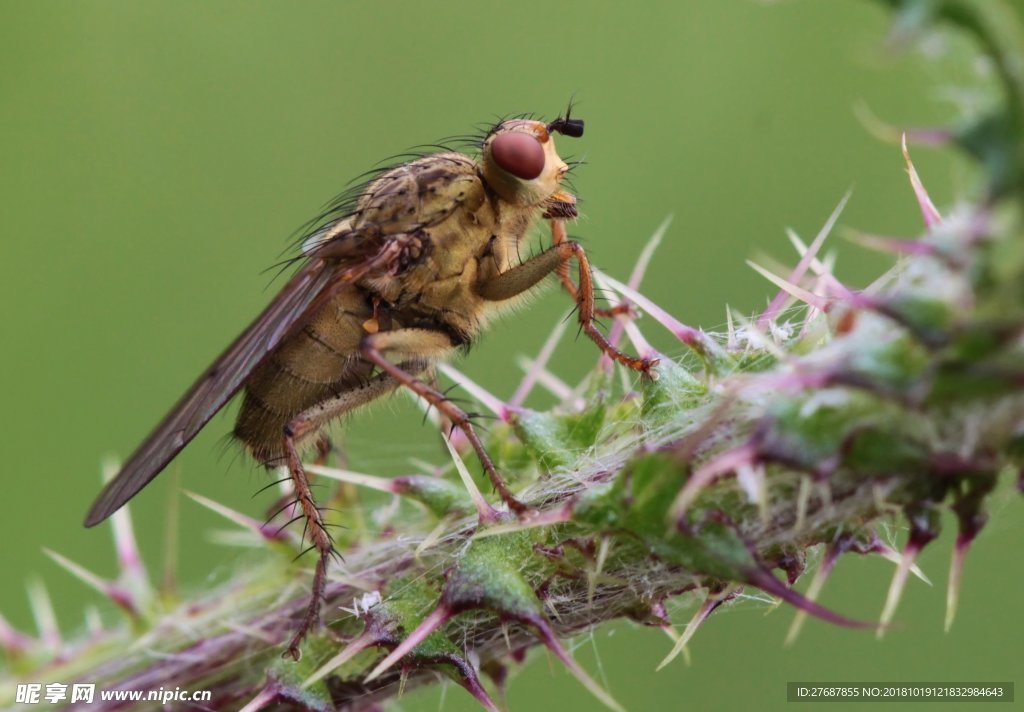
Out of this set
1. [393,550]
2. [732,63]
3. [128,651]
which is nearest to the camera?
[393,550]

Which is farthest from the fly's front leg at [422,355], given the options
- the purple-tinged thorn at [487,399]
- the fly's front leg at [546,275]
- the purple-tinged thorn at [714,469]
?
the purple-tinged thorn at [714,469]

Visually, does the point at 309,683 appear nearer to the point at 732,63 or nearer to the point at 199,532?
the point at 199,532

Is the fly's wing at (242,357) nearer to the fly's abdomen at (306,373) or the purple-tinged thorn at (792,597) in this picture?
the fly's abdomen at (306,373)

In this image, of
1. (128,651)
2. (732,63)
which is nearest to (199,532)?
(128,651)

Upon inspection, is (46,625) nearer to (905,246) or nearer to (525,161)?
(525,161)

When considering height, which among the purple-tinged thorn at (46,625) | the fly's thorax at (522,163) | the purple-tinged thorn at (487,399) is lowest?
the purple-tinged thorn at (46,625)
